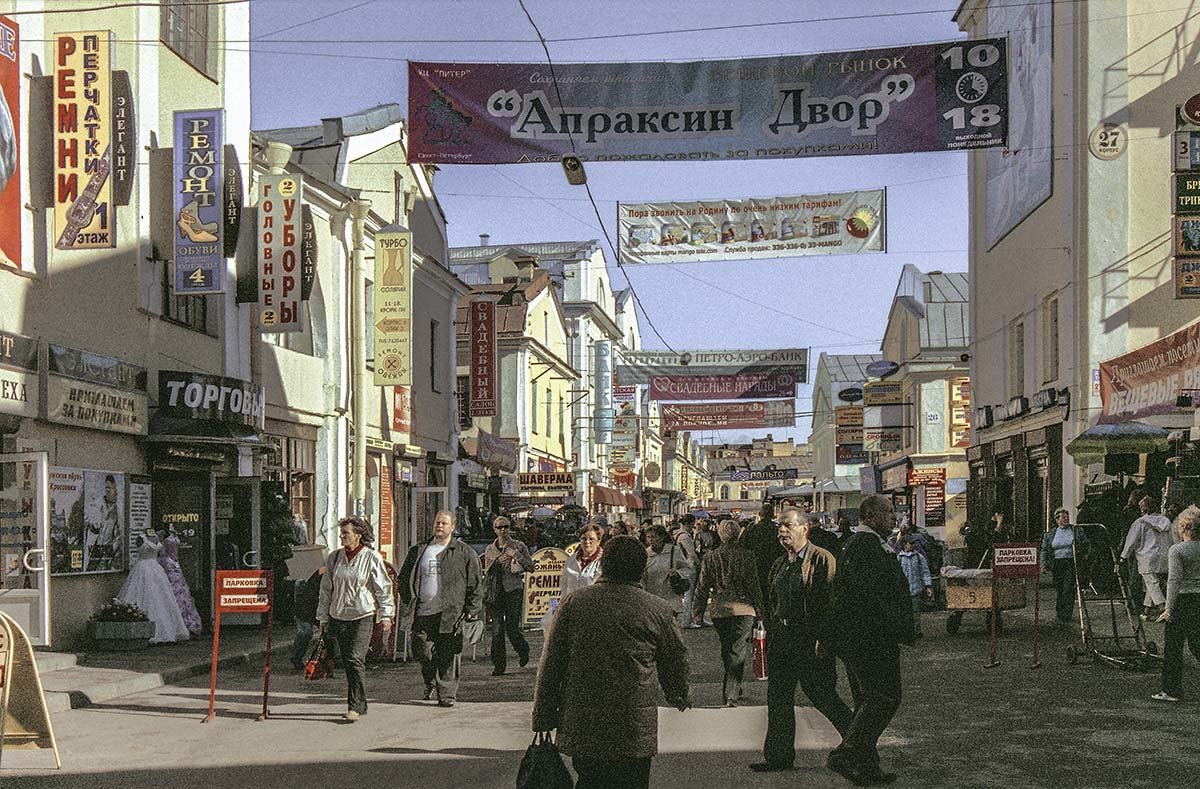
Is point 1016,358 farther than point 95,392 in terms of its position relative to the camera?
Yes

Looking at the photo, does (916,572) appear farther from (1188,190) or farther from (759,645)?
(759,645)

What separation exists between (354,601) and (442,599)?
96 cm

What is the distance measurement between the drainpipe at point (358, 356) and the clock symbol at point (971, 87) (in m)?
15.0

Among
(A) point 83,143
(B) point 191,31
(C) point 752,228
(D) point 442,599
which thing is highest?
(B) point 191,31

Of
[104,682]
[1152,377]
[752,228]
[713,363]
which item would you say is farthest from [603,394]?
[104,682]

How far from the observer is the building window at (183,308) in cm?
1980

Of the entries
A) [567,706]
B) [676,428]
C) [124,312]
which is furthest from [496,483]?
[567,706]

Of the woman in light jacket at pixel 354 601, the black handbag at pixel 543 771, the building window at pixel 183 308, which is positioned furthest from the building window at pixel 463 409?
the black handbag at pixel 543 771

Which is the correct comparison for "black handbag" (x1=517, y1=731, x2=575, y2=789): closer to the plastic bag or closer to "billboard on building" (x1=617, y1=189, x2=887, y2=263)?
the plastic bag

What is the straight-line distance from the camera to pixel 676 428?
160 ft

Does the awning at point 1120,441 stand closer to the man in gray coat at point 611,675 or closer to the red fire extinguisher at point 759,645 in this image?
the red fire extinguisher at point 759,645

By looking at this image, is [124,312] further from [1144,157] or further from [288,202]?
[1144,157]

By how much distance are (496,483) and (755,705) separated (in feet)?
103

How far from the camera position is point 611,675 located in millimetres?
5859
